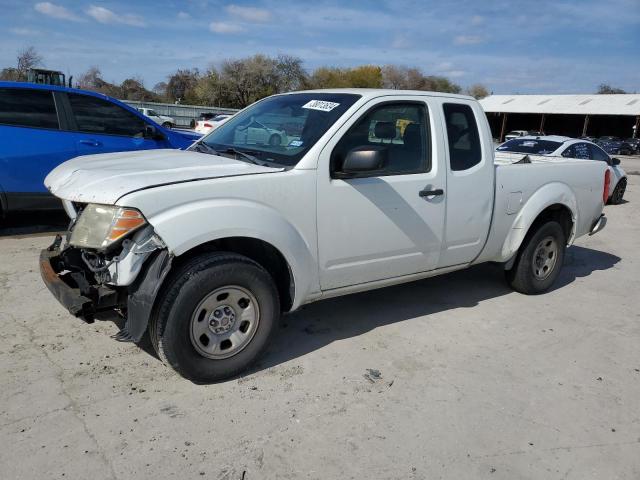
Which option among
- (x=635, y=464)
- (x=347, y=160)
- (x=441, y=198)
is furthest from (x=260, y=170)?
(x=635, y=464)

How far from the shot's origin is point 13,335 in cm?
393

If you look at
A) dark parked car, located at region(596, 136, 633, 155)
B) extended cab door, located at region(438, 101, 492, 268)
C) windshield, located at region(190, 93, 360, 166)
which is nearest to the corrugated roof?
dark parked car, located at region(596, 136, 633, 155)

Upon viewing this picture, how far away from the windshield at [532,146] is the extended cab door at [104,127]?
23.2 ft

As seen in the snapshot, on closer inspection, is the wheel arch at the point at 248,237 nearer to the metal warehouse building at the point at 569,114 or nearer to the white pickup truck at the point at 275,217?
the white pickup truck at the point at 275,217

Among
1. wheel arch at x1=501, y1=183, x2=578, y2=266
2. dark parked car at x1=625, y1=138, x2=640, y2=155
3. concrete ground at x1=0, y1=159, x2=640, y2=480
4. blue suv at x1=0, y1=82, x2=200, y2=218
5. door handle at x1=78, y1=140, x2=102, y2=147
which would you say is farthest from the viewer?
dark parked car at x1=625, y1=138, x2=640, y2=155

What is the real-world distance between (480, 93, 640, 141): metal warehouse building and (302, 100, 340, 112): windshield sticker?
51630mm

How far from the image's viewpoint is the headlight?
9.86 feet

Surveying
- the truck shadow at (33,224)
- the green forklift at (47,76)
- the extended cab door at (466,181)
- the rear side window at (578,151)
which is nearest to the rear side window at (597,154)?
the rear side window at (578,151)

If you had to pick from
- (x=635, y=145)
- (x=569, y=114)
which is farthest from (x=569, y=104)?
(x=635, y=145)

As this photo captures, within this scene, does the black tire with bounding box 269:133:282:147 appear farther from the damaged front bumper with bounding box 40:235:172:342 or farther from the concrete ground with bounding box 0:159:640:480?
the concrete ground with bounding box 0:159:640:480

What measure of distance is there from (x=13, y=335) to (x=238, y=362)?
5.79 ft

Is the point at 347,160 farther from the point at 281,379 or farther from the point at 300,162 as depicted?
the point at 281,379

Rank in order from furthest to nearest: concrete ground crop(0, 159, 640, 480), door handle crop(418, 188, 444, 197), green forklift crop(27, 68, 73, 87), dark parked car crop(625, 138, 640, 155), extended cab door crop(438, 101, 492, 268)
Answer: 1. dark parked car crop(625, 138, 640, 155)
2. green forklift crop(27, 68, 73, 87)
3. extended cab door crop(438, 101, 492, 268)
4. door handle crop(418, 188, 444, 197)
5. concrete ground crop(0, 159, 640, 480)

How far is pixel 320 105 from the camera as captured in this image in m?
4.06
